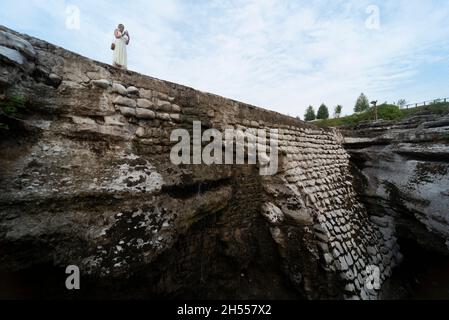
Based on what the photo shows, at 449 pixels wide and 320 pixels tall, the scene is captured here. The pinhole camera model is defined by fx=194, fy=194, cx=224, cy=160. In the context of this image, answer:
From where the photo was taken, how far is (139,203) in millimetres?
1993

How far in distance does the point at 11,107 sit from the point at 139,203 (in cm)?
→ 130

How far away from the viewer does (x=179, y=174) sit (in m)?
2.39

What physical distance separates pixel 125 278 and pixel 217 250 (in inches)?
53.6

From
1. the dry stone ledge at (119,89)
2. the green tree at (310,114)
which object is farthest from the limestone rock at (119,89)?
the green tree at (310,114)

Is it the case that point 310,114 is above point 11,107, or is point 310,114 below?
above

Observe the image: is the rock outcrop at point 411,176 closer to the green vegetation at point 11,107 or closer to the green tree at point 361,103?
the green vegetation at point 11,107

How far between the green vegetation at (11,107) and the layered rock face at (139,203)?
0.02 meters

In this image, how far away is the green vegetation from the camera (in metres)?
1.54

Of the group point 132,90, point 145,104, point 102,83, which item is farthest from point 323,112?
point 102,83

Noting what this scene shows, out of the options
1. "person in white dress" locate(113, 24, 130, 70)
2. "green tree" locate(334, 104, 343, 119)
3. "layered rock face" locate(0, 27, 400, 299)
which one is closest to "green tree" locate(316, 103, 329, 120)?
"green tree" locate(334, 104, 343, 119)

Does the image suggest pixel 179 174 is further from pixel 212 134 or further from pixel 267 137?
pixel 267 137

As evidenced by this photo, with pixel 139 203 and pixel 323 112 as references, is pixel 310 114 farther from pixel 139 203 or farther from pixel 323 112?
pixel 139 203

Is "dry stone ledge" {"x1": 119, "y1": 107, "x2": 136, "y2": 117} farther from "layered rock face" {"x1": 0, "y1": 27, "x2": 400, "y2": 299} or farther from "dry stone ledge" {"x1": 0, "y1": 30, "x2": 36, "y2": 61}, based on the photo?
"dry stone ledge" {"x1": 0, "y1": 30, "x2": 36, "y2": 61}
